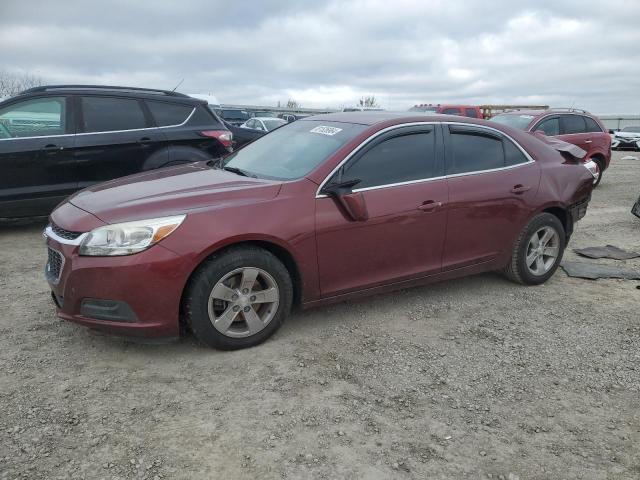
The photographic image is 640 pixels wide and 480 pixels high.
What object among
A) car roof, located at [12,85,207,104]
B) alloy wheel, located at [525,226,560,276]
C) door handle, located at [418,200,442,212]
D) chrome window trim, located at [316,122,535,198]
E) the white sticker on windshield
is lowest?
alloy wheel, located at [525,226,560,276]

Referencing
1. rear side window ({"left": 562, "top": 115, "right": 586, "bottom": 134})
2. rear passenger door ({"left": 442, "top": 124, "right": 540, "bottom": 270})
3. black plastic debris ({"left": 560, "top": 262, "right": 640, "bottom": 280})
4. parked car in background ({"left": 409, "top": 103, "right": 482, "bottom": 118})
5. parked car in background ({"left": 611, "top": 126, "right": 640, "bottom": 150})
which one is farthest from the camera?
parked car in background ({"left": 611, "top": 126, "right": 640, "bottom": 150})

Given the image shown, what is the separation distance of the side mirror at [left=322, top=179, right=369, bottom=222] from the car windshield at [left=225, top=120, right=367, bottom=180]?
24 centimetres

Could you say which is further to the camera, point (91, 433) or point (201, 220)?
point (201, 220)

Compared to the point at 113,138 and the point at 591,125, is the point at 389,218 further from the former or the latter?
the point at 591,125

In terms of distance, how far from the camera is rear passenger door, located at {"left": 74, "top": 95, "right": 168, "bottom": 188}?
6.32m

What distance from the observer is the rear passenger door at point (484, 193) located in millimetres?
4246

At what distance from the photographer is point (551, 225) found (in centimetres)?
481

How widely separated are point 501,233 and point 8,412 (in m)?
3.74

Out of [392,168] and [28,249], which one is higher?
[392,168]

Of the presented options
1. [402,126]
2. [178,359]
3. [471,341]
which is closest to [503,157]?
[402,126]

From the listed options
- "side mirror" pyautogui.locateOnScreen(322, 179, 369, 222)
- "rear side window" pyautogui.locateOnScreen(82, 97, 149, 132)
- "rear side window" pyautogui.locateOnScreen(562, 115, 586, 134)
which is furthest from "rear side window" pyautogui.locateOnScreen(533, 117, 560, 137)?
"side mirror" pyautogui.locateOnScreen(322, 179, 369, 222)

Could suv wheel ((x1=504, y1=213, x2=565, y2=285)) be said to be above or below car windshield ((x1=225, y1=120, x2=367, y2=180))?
below

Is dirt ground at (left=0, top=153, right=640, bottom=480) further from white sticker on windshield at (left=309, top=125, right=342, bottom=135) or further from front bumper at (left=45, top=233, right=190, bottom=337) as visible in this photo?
white sticker on windshield at (left=309, top=125, right=342, bottom=135)

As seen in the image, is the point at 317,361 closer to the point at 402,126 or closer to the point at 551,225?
the point at 402,126
